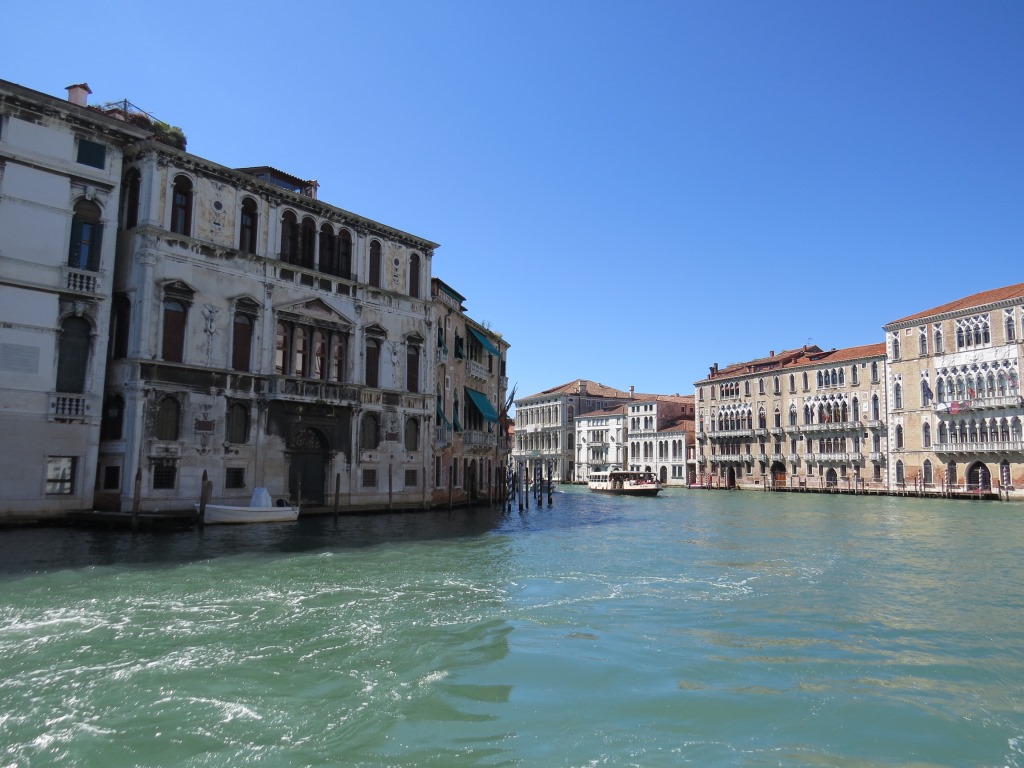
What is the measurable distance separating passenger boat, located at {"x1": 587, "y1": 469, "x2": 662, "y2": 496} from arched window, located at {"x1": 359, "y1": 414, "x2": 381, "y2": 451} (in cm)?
2690

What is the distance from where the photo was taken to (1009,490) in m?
40.7

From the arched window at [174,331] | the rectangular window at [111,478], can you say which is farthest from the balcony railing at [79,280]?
the rectangular window at [111,478]

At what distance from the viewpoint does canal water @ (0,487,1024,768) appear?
5262 millimetres

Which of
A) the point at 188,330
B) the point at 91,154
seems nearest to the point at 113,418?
the point at 188,330

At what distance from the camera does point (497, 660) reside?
729 cm

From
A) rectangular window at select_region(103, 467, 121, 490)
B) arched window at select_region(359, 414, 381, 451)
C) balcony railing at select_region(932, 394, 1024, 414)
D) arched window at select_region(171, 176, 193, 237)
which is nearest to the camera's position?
rectangular window at select_region(103, 467, 121, 490)

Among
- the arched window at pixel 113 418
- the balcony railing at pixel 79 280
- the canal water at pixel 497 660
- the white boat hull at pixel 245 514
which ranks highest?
the balcony railing at pixel 79 280

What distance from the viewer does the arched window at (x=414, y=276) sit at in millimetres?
27016

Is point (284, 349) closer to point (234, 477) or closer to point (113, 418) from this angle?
point (234, 477)

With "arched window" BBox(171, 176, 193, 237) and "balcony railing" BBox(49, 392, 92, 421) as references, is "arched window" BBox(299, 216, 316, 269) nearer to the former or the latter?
"arched window" BBox(171, 176, 193, 237)

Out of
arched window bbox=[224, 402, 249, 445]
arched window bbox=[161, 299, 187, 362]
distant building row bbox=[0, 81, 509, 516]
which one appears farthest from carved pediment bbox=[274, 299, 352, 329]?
arched window bbox=[224, 402, 249, 445]

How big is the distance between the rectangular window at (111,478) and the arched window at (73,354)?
7.01 ft

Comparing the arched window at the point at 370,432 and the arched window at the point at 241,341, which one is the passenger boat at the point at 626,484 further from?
the arched window at the point at 241,341

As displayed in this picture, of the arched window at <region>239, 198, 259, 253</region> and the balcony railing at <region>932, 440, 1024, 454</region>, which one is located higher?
the arched window at <region>239, 198, 259, 253</region>
